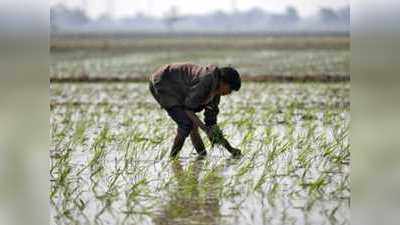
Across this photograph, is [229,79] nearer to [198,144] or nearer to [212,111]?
[212,111]

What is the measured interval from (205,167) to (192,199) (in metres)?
0.77

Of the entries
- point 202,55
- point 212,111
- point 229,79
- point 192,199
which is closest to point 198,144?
point 212,111

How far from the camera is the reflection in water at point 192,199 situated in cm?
387

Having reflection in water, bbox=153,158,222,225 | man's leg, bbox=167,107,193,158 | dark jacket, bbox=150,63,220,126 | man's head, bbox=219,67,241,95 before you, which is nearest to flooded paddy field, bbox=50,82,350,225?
reflection in water, bbox=153,158,222,225

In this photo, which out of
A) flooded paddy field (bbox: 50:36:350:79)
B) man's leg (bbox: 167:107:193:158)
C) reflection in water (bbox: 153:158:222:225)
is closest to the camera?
reflection in water (bbox: 153:158:222:225)

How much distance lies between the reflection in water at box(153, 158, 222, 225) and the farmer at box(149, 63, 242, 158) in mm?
231

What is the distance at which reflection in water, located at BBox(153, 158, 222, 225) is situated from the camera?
3.87 meters

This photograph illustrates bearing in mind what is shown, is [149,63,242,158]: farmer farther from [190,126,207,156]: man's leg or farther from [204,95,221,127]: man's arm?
[190,126,207,156]: man's leg

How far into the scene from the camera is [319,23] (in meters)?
13.3

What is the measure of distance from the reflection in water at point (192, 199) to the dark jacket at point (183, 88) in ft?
1.16

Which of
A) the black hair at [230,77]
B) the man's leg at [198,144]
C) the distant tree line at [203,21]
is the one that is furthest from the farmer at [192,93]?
the distant tree line at [203,21]
